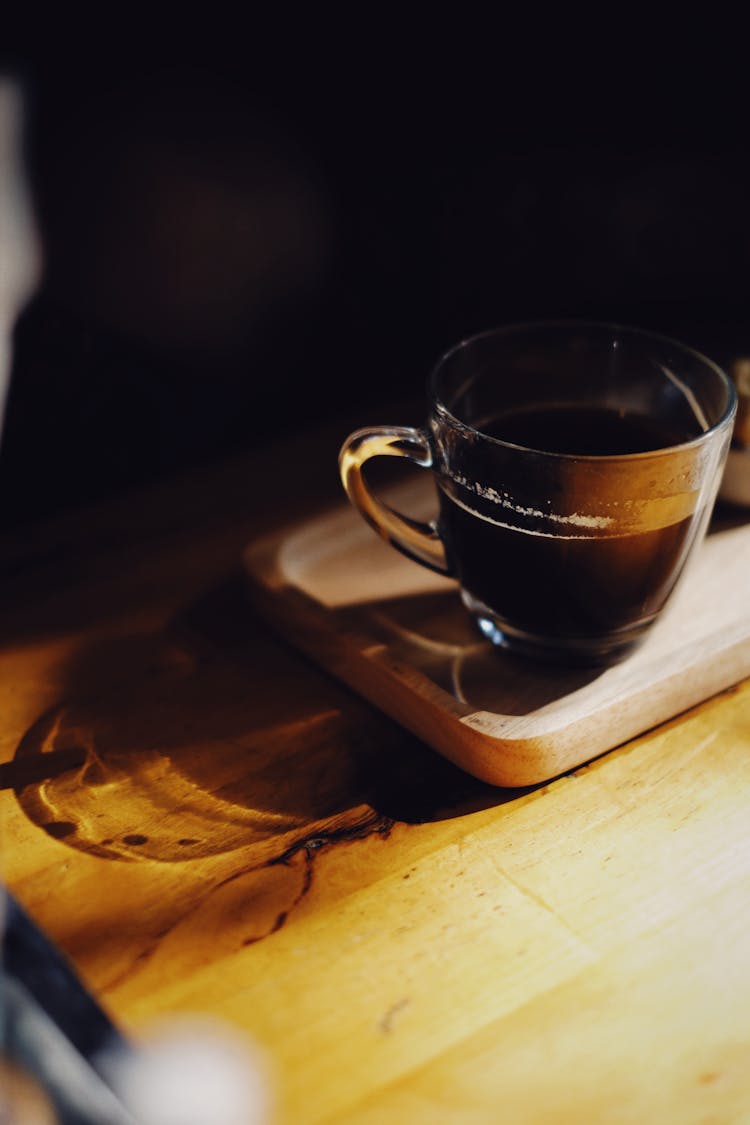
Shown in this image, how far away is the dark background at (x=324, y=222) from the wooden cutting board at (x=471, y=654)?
25 centimetres

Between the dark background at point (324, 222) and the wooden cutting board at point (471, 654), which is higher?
the dark background at point (324, 222)

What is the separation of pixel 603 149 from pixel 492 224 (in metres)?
0.13

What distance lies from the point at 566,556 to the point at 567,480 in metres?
0.05

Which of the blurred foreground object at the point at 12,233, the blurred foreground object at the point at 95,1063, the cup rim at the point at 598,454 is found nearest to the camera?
the blurred foreground object at the point at 95,1063

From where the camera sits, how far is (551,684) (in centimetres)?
59

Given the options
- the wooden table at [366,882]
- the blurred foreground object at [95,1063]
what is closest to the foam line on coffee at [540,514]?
the wooden table at [366,882]

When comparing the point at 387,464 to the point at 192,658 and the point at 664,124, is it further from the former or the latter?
the point at 664,124

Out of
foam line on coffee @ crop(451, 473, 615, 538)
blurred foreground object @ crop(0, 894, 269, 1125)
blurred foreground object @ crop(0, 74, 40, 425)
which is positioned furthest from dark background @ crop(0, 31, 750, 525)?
blurred foreground object @ crop(0, 894, 269, 1125)

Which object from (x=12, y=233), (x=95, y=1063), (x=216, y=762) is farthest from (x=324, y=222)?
(x=95, y=1063)

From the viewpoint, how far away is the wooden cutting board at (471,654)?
55 centimetres

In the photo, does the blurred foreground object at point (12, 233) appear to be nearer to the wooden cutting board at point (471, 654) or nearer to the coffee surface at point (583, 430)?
the wooden cutting board at point (471, 654)

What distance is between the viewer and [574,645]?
1.96 feet

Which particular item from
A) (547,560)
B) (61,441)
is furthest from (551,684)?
(61,441)

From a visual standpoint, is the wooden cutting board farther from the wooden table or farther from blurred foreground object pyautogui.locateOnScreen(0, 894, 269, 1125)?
blurred foreground object pyautogui.locateOnScreen(0, 894, 269, 1125)
